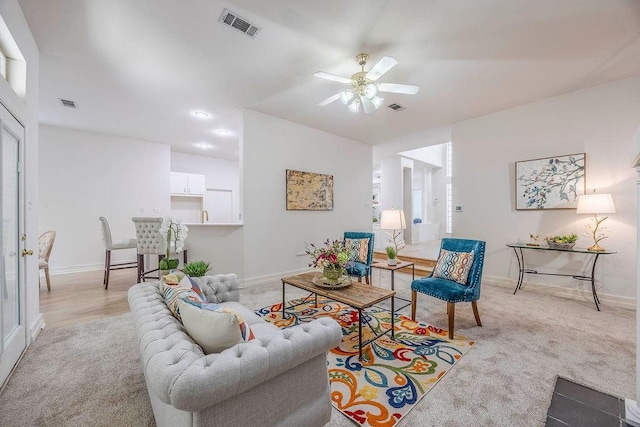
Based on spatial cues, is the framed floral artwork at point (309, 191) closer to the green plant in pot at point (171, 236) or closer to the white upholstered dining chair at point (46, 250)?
the green plant in pot at point (171, 236)

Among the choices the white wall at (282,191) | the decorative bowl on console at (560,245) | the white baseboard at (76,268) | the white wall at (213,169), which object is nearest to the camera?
the decorative bowl on console at (560,245)

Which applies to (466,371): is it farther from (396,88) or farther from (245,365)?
(396,88)

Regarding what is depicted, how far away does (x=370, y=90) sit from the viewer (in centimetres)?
264

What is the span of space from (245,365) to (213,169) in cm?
724

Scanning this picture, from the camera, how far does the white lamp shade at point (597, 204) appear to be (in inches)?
119

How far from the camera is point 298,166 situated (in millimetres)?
4719

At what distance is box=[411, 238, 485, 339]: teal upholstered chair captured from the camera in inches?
94.0

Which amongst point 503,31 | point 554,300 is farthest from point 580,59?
point 554,300

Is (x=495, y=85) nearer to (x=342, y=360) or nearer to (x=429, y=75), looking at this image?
(x=429, y=75)

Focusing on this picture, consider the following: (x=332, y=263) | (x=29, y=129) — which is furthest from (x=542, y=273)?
(x=29, y=129)

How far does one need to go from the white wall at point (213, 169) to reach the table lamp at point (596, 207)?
6.52 meters

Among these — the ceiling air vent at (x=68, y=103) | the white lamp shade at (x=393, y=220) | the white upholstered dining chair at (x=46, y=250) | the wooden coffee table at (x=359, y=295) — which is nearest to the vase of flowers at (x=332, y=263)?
the wooden coffee table at (x=359, y=295)

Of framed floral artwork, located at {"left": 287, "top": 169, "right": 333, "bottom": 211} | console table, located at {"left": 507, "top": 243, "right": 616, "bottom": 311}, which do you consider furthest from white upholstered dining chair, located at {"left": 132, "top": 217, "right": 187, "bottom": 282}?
console table, located at {"left": 507, "top": 243, "right": 616, "bottom": 311}

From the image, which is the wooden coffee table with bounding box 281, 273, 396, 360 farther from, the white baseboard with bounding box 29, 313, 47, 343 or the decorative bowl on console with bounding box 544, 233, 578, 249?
the decorative bowl on console with bounding box 544, 233, 578, 249
